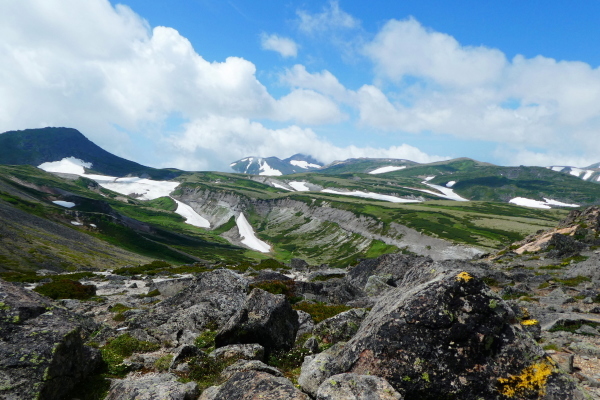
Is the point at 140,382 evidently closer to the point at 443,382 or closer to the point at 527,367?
the point at 443,382

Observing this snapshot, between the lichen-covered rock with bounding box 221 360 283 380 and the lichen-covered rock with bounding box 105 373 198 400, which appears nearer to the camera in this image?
the lichen-covered rock with bounding box 105 373 198 400

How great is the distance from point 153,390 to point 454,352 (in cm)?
964

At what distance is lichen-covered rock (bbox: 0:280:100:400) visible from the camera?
9.27m

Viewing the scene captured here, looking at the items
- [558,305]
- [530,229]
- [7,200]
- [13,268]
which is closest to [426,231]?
[530,229]

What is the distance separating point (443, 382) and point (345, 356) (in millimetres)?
3068

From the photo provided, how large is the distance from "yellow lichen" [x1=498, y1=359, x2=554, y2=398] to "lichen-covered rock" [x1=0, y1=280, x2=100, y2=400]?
1381 centimetres

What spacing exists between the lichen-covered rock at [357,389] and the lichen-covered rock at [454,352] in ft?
2.38

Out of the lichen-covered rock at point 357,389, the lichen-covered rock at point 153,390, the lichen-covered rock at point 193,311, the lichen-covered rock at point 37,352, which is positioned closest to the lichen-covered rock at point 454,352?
the lichen-covered rock at point 357,389

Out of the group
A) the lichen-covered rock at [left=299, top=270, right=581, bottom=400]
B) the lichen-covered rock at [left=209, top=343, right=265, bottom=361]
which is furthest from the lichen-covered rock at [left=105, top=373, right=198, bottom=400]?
the lichen-covered rock at [left=299, top=270, right=581, bottom=400]

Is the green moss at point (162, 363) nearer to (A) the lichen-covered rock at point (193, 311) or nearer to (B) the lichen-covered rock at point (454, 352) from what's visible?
(A) the lichen-covered rock at point (193, 311)

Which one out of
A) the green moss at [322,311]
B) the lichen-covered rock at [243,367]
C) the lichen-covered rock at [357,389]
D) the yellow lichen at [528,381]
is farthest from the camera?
the green moss at [322,311]

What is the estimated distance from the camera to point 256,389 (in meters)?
8.77

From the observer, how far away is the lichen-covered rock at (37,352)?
9.27 metres

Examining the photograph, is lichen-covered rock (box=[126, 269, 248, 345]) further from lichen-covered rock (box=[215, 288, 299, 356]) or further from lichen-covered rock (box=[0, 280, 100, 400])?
lichen-covered rock (box=[0, 280, 100, 400])
